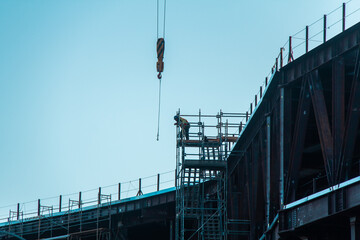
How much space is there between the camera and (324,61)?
2559 centimetres

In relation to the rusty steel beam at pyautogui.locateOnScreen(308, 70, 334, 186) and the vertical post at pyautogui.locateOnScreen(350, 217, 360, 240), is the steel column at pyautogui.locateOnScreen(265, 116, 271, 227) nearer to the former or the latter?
the rusty steel beam at pyautogui.locateOnScreen(308, 70, 334, 186)

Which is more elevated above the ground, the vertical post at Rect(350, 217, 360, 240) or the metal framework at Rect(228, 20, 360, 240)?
the metal framework at Rect(228, 20, 360, 240)

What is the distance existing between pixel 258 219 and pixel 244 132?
6321 millimetres

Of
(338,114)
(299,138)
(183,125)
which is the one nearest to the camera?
(338,114)

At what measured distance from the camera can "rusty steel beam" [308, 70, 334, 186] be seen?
78.3 ft

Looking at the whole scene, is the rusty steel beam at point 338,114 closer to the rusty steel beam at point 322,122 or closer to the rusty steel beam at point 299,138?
the rusty steel beam at point 322,122

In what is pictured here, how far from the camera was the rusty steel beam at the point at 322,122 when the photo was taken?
23859 mm

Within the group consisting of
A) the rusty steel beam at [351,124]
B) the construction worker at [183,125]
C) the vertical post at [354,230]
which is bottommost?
the vertical post at [354,230]

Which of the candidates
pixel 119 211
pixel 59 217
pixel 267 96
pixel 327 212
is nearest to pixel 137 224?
pixel 119 211

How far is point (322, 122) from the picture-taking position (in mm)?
24531

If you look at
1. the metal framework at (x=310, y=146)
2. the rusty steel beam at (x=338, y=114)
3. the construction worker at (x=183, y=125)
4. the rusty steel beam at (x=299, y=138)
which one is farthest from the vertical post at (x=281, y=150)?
the construction worker at (x=183, y=125)

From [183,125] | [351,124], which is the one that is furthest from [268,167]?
[183,125]

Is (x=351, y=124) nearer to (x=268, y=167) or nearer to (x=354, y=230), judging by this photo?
(x=354, y=230)

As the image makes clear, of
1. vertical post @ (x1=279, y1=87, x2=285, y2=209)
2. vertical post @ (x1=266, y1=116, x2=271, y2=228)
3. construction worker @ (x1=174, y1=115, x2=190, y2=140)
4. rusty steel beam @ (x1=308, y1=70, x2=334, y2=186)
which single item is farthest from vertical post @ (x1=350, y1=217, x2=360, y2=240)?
construction worker @ (x1=174, y1=115, x2=190, y2=140)
